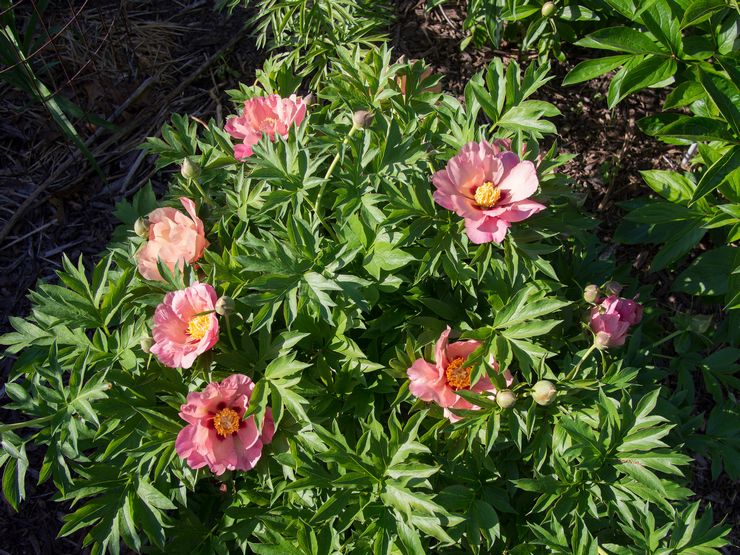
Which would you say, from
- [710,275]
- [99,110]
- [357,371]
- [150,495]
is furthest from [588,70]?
[99,110]

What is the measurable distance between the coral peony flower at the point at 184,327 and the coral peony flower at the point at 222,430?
0.09 m

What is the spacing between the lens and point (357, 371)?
171cm

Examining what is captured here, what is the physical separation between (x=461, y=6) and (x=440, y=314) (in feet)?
7.39

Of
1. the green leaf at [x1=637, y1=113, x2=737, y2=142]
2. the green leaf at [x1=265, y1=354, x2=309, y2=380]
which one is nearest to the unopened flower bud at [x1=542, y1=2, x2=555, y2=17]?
the green leaf at [x1=637, y1=113, x2=737, y2=142]

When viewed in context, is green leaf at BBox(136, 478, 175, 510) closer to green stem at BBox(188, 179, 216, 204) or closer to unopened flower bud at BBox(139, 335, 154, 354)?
unopened flower bud at BBox(139, 335, 154, 354)

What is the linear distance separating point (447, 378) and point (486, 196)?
45 cm

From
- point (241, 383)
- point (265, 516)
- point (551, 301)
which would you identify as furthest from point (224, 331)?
point (551, 301)

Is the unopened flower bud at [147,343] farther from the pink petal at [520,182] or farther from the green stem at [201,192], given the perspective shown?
the pink petal at [520,182]

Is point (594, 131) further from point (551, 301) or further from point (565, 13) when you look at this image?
point (551, 301)

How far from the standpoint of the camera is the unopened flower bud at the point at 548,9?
271 centimetres

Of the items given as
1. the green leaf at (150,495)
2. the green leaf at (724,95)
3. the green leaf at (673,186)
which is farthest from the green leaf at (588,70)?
the green leaf at (150,495)

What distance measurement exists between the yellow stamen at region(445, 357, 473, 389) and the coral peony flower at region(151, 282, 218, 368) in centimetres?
57

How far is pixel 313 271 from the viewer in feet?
5.35

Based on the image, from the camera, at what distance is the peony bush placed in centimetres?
158
